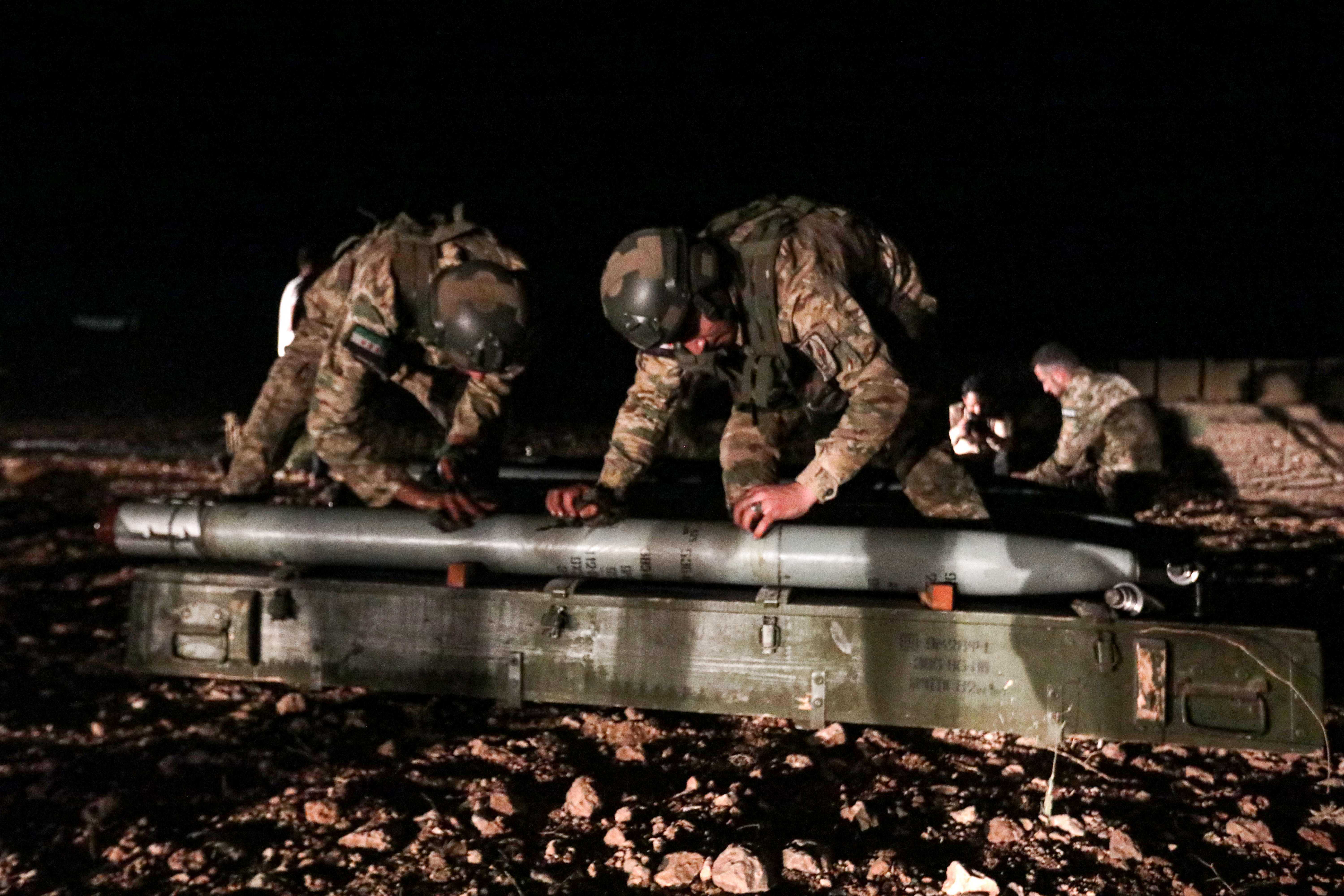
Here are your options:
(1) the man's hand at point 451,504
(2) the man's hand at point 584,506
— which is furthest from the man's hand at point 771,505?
(1) the man's hand at point 451,504

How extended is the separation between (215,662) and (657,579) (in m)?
1.71

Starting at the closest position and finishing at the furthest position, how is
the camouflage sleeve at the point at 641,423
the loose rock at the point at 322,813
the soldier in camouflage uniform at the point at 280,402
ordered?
1. the loose rock at the point at 322,813
2. the camouflage sleeve at the point at 641,423
3. the soldier in camouflage uniform at the point at 280,402

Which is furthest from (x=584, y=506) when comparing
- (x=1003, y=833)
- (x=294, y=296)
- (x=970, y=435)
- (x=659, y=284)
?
(x=294, y=296)

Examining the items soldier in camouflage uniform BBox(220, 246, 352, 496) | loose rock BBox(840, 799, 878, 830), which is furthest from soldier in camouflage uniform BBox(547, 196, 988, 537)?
soldier in camouflage uniform BBox(220, 246, 352, 496)

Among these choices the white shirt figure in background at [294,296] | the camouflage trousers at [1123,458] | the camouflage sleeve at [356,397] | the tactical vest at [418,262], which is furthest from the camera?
the white shirt figure in background at [294,296]

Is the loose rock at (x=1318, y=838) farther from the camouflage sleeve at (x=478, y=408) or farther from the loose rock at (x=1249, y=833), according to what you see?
the camouflage sleeve at (x=478, y=408)

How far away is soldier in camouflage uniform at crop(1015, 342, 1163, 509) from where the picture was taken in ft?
18.9

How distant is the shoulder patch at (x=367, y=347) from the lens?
13.4ft

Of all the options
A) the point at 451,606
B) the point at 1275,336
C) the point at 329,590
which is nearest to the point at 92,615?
the point at 329,590

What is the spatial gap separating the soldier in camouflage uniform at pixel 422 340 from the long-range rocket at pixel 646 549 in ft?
0.56

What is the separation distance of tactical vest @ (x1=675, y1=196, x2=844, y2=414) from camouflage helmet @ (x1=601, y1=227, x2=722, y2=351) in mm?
140

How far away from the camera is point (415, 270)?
168 inches

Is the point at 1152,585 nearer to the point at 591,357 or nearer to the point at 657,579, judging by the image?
the point at 657,579

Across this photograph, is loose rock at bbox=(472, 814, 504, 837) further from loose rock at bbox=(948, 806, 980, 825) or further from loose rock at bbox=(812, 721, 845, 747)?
loose rock at bbox=(948, 806, 980, 825)
